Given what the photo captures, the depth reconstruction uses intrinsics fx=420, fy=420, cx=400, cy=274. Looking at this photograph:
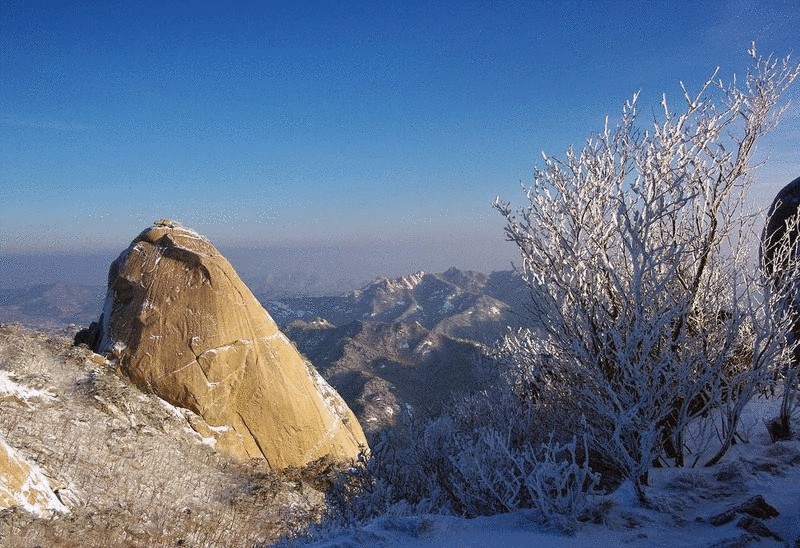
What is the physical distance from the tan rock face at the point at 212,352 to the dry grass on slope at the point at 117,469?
3.03 ft

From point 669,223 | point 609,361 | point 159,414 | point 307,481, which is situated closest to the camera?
point 609,361

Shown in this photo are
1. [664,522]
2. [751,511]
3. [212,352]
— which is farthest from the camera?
[212,352]

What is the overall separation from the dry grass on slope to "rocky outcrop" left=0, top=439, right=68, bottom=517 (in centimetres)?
33

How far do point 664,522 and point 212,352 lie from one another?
13.9 meters

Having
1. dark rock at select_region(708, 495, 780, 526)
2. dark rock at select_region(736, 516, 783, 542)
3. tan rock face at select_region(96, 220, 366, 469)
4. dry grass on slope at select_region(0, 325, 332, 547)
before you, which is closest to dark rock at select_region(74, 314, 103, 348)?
tan rock face at select_region(96, 220, 366, 469)

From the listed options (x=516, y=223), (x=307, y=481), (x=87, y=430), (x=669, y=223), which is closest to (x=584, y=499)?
(x=516, y=223)

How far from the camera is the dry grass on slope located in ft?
24.0

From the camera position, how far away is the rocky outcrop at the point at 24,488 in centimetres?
642

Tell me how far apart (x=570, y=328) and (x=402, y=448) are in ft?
14.4

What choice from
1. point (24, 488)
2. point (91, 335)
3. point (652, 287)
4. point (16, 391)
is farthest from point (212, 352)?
point (652, 287)

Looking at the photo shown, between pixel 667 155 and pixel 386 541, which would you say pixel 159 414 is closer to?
pixel 386 541

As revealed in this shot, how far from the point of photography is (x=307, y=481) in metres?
13.5

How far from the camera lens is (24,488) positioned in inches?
266

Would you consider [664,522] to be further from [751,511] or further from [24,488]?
[24,488]
